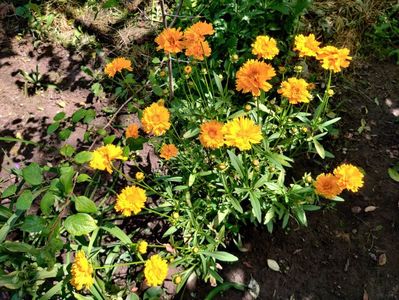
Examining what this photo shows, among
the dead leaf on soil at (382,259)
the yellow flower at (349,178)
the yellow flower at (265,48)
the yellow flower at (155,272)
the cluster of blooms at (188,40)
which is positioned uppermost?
the cluster of blooms at (188,40)

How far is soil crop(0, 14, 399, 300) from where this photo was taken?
2.18m

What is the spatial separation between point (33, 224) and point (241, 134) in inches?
38.8

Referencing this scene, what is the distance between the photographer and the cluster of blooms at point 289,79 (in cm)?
176

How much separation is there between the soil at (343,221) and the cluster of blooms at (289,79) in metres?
0.79

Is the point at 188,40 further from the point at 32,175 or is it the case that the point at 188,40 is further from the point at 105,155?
the point at 32,175

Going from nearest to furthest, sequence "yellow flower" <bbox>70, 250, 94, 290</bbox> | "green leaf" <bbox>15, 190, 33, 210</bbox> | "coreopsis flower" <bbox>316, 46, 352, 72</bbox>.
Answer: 1. "green leaf" <bbox>15, 190, 33, 210</bbox>
2. "yellow flower" <bbox>70, 250, 94, 290</bbox>
3. "coreopsis flower" <bbox>316, 46, 352, 72</bbox>

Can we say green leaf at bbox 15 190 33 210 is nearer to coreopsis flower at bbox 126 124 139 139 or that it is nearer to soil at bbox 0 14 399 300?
coreopsis flower at bbox 126 124 139 139

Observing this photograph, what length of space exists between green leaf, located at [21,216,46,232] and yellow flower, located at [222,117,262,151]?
0.88m

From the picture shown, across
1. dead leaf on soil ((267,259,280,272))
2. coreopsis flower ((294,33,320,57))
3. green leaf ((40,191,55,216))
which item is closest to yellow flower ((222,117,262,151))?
coreopsis flower ((294,33,320,57))

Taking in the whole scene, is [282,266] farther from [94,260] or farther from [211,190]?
[94,260]

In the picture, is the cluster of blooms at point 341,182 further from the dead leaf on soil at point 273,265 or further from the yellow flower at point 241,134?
the dead leaf on soil at point 273,265

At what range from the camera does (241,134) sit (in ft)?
5.56

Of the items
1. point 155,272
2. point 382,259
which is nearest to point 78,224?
point 155,272

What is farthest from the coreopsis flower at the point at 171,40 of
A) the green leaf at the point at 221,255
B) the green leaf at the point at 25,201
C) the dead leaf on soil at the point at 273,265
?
the dead leaf on soil at the point at 273,265
